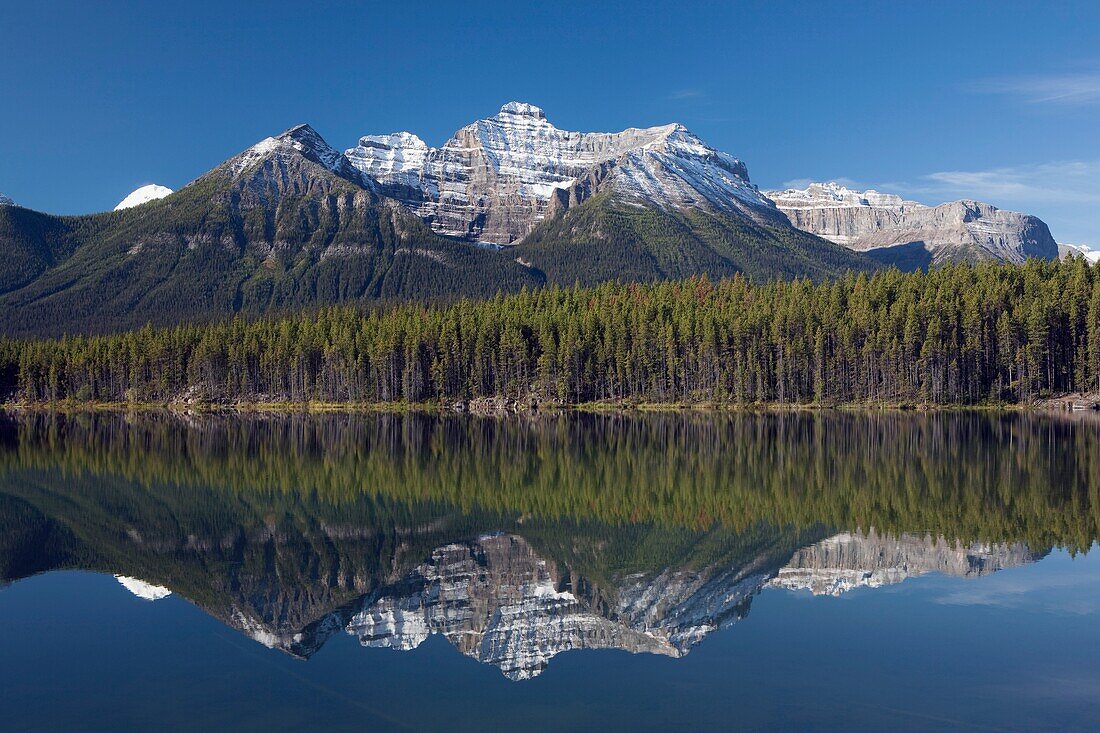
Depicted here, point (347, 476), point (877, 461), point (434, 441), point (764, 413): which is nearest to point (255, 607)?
point (347, 476)

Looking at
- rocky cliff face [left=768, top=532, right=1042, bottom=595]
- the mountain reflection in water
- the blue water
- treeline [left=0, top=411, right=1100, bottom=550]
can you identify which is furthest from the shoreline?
the blue water

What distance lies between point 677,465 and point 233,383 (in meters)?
135

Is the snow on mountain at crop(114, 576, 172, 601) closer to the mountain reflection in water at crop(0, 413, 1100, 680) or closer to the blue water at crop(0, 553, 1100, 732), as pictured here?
the mountain reflection in water at crop(0, 413, 1100, 680)

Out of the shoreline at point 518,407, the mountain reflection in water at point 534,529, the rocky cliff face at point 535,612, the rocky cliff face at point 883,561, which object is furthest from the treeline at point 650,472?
the shoreline at point 518,407

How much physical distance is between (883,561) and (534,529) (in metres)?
13.3

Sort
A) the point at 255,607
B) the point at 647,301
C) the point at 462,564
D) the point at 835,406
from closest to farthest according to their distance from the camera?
the point at 255,607 → the point at 462,564 → the point at 835,406 → the point at 647,301

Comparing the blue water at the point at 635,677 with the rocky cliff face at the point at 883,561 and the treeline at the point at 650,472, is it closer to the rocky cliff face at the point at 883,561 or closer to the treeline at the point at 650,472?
the rocky cliff face at the point at 883,561

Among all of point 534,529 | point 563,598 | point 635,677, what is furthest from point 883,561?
point 534,529

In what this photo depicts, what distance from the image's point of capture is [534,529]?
121 ft

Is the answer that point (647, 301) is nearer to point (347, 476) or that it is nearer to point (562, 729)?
point (347, 476)

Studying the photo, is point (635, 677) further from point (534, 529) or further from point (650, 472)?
point (650, 472)

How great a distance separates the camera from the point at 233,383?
17450 cm

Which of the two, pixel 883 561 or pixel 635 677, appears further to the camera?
pixel 883 561

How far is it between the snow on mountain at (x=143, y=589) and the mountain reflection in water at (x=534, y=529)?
11 centimetres
